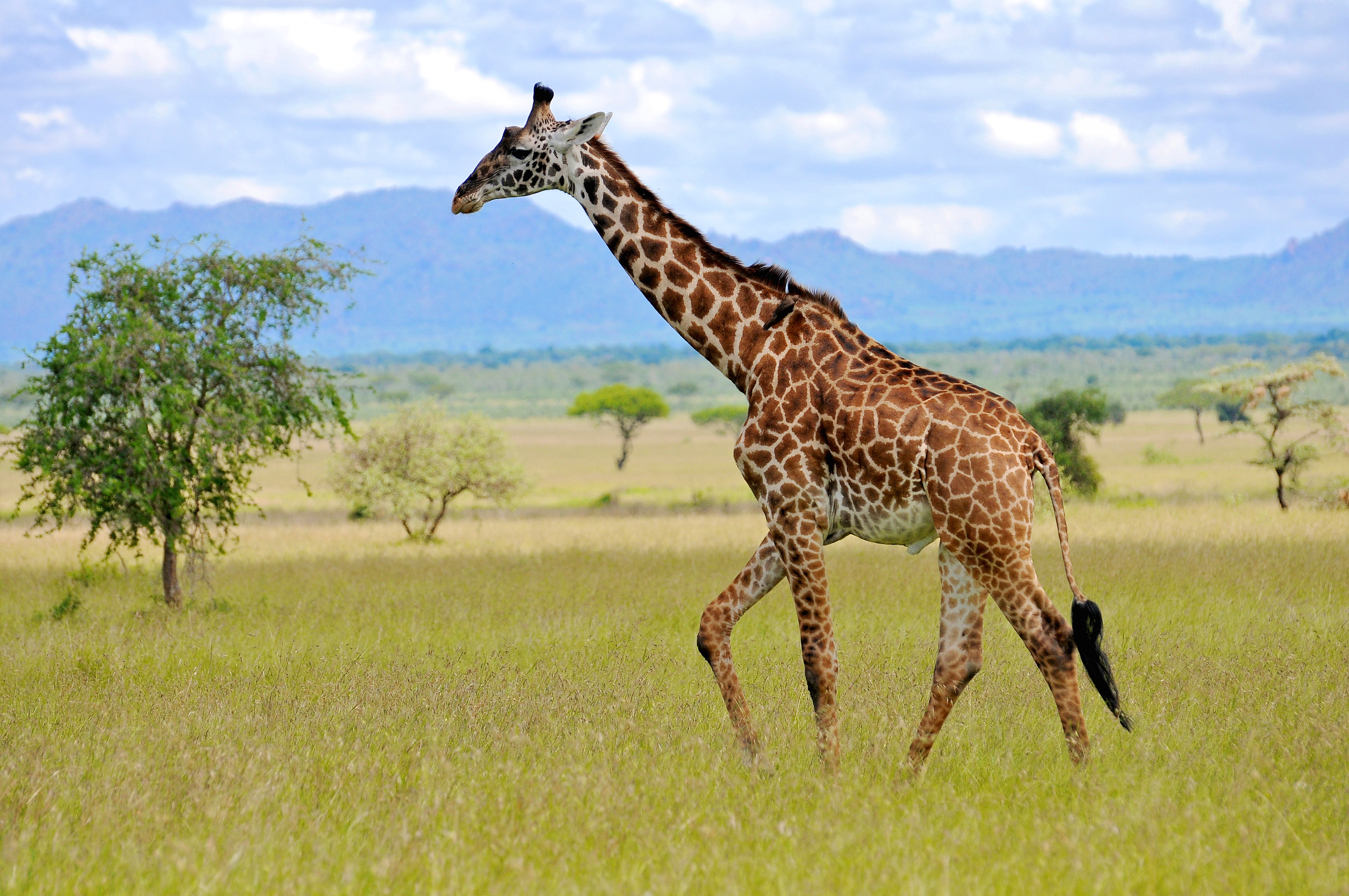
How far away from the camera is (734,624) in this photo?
23.4 ft

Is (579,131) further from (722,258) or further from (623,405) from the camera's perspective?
(623,405)

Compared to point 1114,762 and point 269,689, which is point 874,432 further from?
point 269,689

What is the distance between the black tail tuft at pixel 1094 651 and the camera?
633 cm

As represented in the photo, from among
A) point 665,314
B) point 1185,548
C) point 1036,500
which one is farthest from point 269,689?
point 1036,500

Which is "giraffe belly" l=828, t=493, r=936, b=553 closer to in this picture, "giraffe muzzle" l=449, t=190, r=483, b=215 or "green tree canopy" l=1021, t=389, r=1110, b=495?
"giraffe muzzle" l=449, t=190, r=483, b=215

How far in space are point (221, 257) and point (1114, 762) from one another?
1150 centimetres

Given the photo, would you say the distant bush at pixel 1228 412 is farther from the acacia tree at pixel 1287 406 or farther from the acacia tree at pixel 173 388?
the acacia tree at pixel 173 388

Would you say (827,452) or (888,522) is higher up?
(827,452)

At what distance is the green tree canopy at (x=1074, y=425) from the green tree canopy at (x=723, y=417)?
51176mm

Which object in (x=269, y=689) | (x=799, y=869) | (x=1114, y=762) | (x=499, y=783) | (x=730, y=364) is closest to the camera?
(x=799, y=869)

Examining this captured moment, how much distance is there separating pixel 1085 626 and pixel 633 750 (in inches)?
101

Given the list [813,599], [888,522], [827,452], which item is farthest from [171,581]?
[888,522]

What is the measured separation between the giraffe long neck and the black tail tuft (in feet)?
7.58

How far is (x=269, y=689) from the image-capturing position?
865cm
